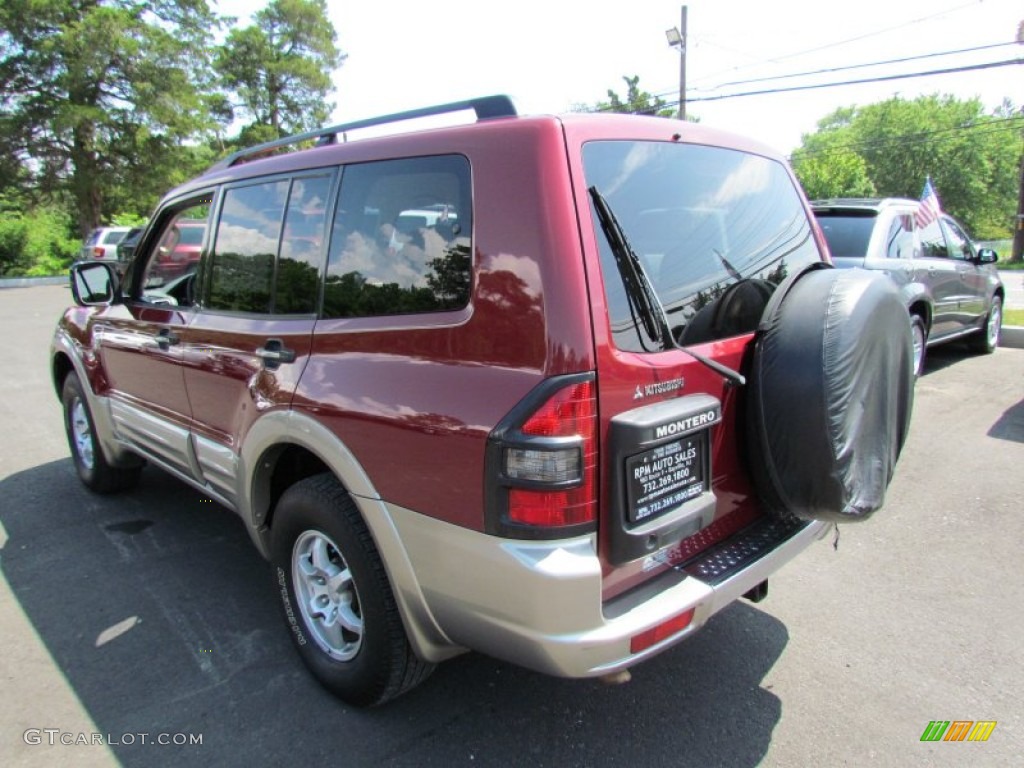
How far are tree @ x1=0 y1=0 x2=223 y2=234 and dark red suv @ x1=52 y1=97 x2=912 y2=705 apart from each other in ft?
99.4

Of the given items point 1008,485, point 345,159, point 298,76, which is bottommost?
point 1008,485

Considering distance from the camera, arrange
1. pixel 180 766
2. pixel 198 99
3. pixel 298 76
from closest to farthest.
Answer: pixel 180 766 → pixel 198 99 → pixel 298 76

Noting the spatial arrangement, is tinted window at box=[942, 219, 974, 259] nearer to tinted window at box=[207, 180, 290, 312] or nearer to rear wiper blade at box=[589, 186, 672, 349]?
rear wiper blade at box=[589, 186, 672, 349]

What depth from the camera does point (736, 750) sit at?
2.24 meters

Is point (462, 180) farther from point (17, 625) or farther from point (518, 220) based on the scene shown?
point (17, 625)

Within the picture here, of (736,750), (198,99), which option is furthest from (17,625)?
(198,99)

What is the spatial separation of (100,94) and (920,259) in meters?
31.6

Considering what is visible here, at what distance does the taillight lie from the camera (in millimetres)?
1752

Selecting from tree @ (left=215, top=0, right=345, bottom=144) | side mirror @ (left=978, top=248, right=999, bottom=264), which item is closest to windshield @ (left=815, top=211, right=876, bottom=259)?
side mirror @ (left=978, top=248, right=999, bottom=264)

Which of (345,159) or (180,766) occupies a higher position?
(345,159)

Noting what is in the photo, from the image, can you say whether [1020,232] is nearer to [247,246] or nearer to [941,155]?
[247,246]

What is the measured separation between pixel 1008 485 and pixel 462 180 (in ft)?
14.1

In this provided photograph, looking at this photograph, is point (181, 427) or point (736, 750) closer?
point (736, 750)

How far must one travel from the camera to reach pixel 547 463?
1.76m
